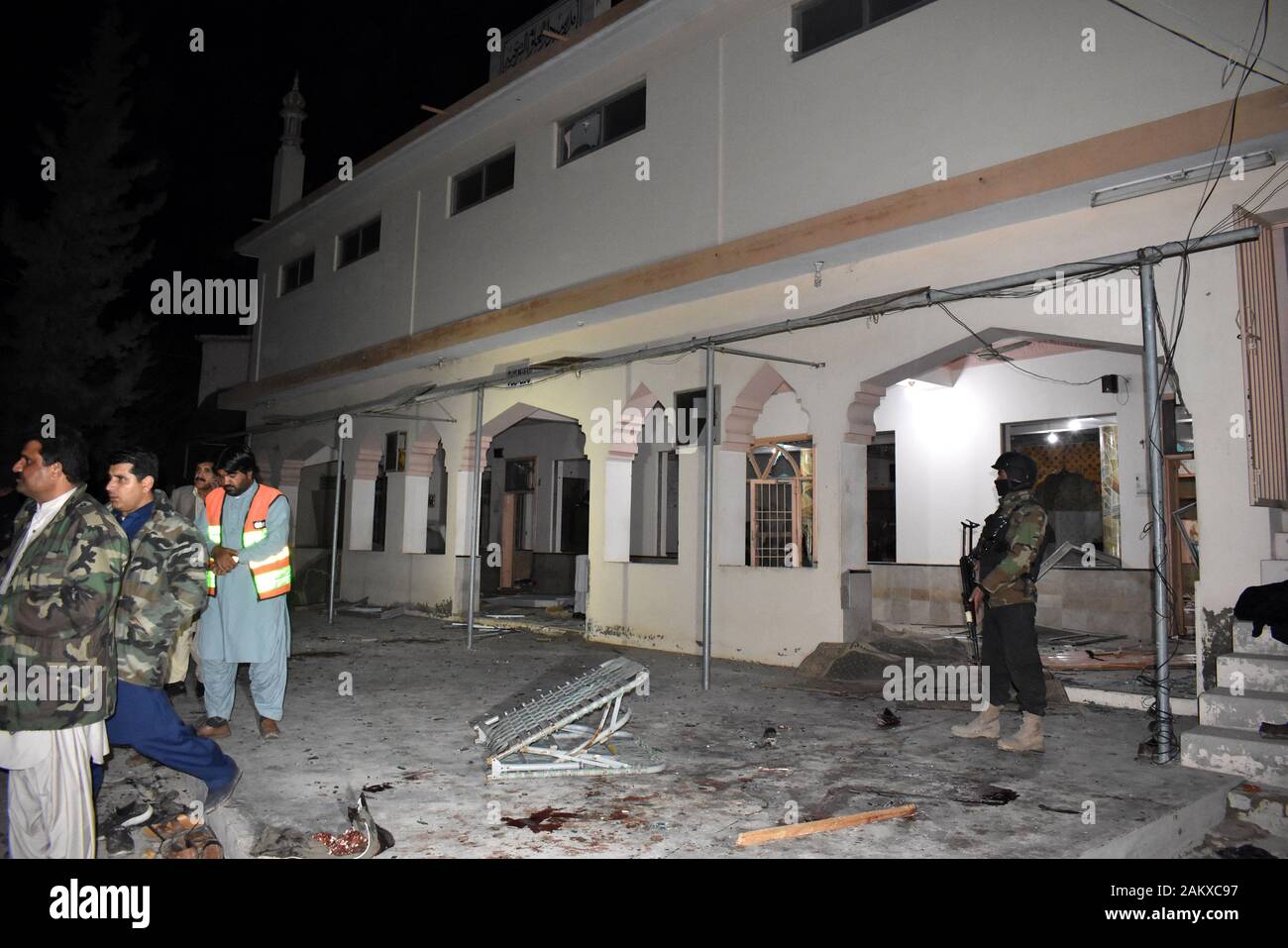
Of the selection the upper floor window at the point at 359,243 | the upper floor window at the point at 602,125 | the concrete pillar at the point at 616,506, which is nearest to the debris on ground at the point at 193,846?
the concrete pillar at the point at 616,506

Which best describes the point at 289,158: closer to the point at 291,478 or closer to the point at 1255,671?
the point at 291,478

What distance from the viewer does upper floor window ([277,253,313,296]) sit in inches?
680

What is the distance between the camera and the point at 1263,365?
5.61 metres

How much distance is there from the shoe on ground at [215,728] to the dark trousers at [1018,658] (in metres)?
4.94

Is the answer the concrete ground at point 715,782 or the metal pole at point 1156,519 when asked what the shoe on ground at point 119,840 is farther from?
the metal pole at point 1156,519

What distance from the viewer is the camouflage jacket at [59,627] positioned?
9.28 ft

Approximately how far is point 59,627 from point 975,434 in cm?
1107

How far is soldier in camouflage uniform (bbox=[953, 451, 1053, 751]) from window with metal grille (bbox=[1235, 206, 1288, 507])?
1.46m

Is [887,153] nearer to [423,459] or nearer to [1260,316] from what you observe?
[1260,316]

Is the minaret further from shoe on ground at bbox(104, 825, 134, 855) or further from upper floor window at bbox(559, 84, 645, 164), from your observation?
shoe on ground at bbox(104, 825, 134, 855)

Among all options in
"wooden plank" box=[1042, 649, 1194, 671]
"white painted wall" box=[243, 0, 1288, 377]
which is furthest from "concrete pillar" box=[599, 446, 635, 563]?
"wooden plank" box=[1042, 649, 1194, 671]

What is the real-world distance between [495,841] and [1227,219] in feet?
21.1

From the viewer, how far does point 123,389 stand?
2031cm

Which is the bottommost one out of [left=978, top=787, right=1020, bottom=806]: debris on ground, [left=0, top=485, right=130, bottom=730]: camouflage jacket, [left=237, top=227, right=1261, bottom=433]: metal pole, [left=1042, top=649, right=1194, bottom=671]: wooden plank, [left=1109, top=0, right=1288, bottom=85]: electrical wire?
[left=978, top=787, right=1020, bottom=806]: debris on ground
